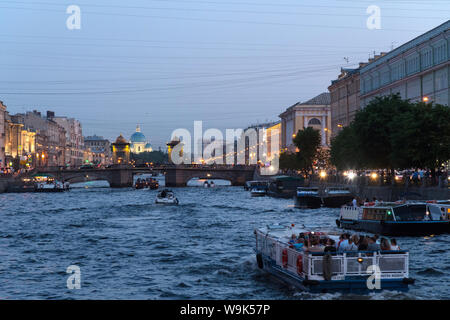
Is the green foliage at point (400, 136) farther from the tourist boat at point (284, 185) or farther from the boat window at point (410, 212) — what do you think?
the tourist boat at point (284, 185)

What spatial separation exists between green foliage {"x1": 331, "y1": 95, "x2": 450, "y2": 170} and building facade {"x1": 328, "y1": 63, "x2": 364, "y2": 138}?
43.7m

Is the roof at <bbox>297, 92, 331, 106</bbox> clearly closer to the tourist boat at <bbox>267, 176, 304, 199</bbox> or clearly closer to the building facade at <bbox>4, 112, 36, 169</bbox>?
the building facade at <bbox>4, 112, 36, 169</bbox>

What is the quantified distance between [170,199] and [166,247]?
40.2m

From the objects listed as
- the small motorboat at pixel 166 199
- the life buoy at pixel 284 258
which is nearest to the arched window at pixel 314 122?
the small motorboat at pixel 166 199

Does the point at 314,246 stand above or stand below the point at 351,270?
above

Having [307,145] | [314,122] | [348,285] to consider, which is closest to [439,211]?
[348,285]

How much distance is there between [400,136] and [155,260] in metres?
30.7

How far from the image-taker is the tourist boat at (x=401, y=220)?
38.5 m

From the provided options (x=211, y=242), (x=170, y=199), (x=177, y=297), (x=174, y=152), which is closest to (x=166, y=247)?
(x=211, y=242)

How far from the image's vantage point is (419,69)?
79.1 m

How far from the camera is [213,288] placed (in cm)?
2495

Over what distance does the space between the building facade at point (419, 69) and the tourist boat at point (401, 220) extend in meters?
23.0

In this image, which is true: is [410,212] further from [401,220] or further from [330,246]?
[330,246]
